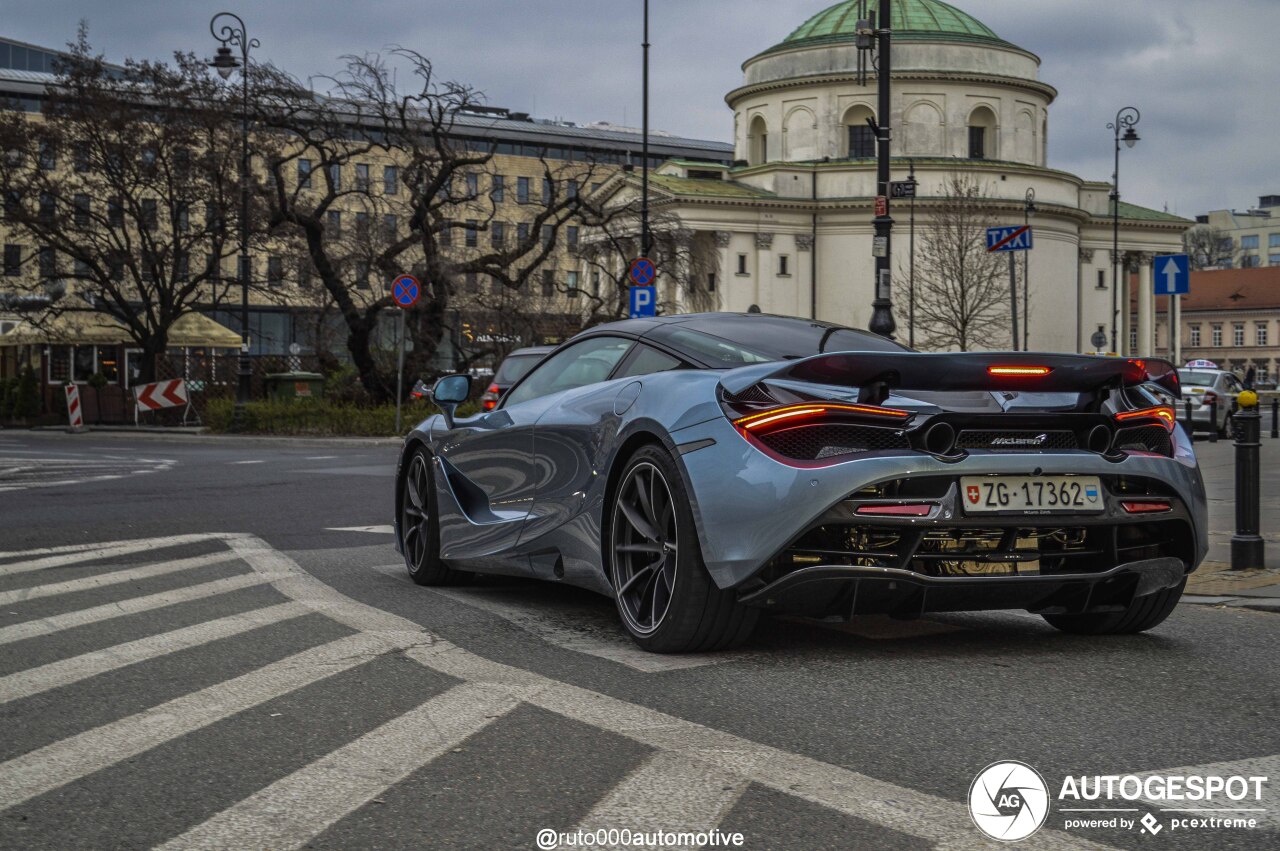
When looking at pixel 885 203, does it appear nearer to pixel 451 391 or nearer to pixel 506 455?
pixel 451 391

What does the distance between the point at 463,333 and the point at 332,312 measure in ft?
14.7

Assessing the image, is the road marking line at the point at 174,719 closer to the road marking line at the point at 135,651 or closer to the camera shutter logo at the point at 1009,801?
the road marking line at the point at 135,651

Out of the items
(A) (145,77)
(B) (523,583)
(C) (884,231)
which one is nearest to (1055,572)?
(B) (523,583)

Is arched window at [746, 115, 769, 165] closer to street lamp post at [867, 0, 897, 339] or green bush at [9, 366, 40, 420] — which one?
green bush at [9, 366, 40, 420]

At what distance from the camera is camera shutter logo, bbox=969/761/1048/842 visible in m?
3.54

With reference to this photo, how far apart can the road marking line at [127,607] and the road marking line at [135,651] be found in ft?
1.82

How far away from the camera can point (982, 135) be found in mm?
88062

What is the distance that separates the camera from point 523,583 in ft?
28.0

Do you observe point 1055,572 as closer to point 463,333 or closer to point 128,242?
point 463,333

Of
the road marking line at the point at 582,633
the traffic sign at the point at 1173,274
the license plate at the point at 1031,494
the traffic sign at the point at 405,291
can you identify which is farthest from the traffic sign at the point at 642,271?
the license plate at the point at 1031,494

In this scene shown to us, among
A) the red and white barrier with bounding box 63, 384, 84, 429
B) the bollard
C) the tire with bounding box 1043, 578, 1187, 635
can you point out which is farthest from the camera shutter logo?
the red and white barrier with bounding box 63, 384, 84, 429

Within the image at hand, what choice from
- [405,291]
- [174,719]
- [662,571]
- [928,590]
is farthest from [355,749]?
[405,291]

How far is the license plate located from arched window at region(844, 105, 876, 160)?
83835 millimetres

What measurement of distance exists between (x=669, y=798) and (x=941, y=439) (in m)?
1.99
